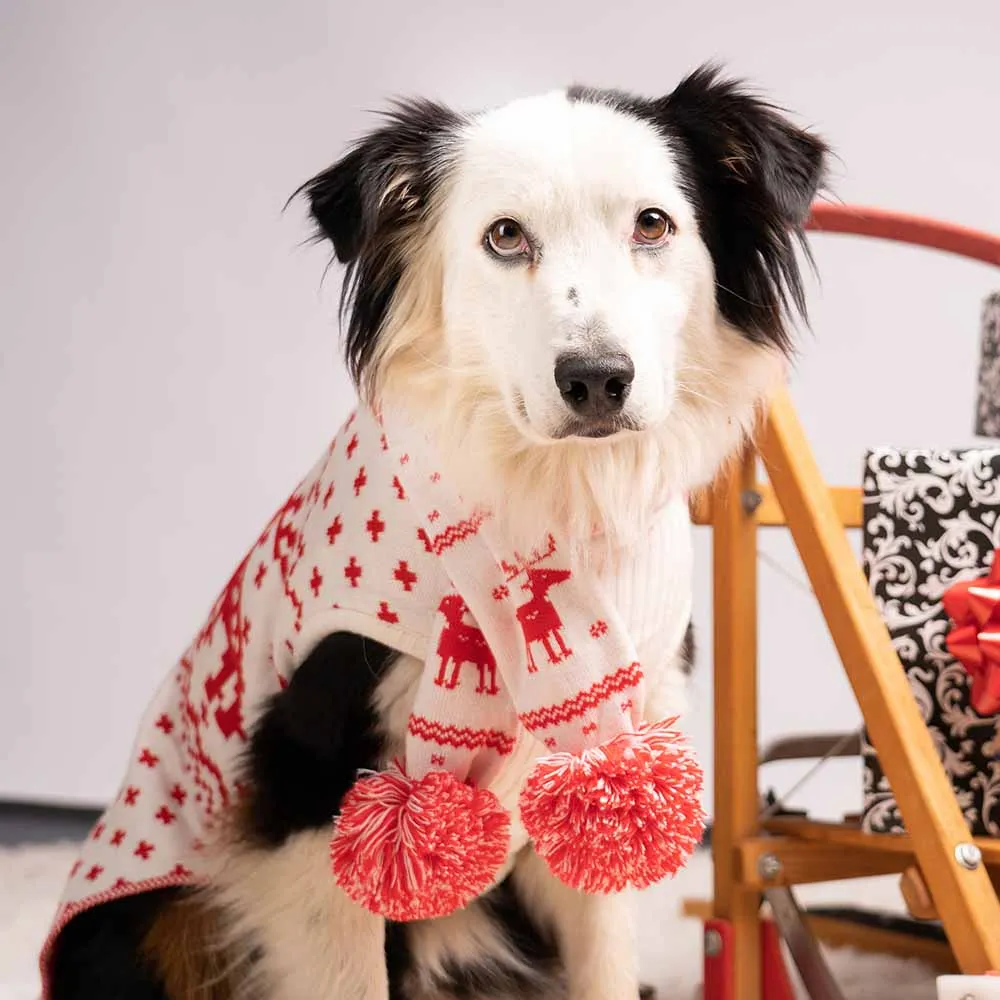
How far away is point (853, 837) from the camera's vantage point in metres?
1.47

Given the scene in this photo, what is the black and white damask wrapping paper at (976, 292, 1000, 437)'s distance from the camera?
178 cm

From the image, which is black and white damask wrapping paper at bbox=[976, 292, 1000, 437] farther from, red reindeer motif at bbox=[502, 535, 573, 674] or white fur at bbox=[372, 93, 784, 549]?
red reindeer motif at bbox=[502, 535, 573, 674]

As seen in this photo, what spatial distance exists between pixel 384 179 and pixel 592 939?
886 millimetres

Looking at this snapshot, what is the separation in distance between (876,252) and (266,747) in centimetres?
173

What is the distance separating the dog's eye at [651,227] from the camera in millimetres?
1181

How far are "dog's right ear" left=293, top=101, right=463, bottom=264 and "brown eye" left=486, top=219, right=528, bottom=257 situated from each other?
4.5 inches

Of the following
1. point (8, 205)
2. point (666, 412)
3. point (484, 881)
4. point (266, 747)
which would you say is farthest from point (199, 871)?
point (8, 205)

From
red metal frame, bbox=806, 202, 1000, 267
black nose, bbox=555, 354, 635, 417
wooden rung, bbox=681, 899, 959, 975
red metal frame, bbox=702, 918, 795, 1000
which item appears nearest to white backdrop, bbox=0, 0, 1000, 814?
wooden rung, bbox=681, 899, 959, 975

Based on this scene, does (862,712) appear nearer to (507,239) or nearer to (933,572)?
(933,572)

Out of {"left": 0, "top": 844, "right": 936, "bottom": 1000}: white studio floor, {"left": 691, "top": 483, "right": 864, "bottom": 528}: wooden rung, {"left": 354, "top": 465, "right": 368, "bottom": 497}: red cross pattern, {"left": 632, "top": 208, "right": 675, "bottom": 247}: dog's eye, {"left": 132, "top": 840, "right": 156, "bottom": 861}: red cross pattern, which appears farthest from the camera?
{"left": 0, "top": 844, "right": 936, "bottom": 1000}: white studio floor

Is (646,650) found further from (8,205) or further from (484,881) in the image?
(8,205)

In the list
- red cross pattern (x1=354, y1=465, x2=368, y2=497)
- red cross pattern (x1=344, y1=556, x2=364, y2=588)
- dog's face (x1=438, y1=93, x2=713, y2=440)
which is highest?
dog's face (x1=438, y1=93, x2=713, y2=440)

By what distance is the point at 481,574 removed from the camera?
3.98 feet

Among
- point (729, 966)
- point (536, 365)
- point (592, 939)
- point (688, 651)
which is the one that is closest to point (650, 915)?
point (729, 966)
